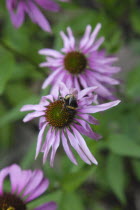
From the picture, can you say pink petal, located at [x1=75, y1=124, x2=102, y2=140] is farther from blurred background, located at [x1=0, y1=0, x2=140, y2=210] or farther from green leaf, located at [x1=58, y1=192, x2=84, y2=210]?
green leaf, located at [x1=58, y1=192, x2=84, y2=210]

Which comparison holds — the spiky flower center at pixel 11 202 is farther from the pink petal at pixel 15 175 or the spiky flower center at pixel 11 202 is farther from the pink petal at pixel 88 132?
the pink petal at pixel 88 132

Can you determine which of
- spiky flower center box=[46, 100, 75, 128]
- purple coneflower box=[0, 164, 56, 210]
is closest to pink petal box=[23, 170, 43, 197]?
purple coneflower box=[0, 164, 56, 210]

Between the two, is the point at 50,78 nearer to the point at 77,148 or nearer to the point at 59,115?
the point at 59,115

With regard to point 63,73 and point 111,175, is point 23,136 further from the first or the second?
point 63,73

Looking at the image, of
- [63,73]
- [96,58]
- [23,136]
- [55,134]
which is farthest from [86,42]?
[23,136]

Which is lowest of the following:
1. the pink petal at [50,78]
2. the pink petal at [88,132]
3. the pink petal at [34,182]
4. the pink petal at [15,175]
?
the pink petal at [34,182]

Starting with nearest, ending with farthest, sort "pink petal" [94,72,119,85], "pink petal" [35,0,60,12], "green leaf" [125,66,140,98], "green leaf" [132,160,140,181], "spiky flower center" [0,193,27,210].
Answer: "spiky flower center" [0,193,27,210], "pink petal" [94,72,119,85], "pink petal" [35,0,60,12], "green leaf" [125,66,140,98], "green leaf" [132,160,140,181]

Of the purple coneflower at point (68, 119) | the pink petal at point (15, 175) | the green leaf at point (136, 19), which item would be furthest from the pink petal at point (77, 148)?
the green leaf at point (136, 19)
